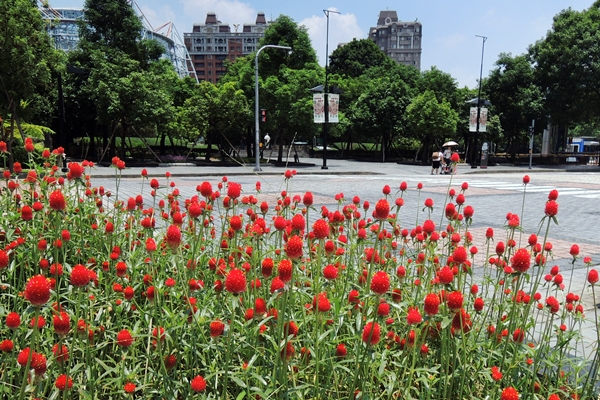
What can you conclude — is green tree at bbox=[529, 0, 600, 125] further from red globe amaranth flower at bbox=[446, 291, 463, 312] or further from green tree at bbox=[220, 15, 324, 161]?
red globe amaranth flower at bbox=[446, 291, 463, 312]

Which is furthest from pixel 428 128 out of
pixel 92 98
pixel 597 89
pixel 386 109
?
pixel 92 98

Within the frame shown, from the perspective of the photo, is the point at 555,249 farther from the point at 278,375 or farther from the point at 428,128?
the point at 428,128

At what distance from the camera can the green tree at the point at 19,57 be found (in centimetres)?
1569

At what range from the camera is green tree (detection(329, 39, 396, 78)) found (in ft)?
177

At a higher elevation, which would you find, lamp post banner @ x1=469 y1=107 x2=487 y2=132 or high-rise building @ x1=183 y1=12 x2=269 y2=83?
high-rise building @ x1=183 y1=12 x2=269 y2=83

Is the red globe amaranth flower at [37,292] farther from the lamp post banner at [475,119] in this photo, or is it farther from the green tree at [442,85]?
the green tree at [442,85]

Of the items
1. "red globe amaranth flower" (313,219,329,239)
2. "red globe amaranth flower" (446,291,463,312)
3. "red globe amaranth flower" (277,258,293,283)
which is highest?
"red globe amaranth flower" (313,219,329,239)

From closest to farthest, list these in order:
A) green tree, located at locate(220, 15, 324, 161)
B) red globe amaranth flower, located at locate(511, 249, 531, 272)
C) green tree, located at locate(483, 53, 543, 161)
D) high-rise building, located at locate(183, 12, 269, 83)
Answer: red globe amaranth flower, located at locate(511, 249, 531, 272) < green tree, located at locate(220, 15, 324, 161) < green tree, located at locate(483, 53, 543, 161) < high-rise building, located at locate(183, 12, 269, 83)

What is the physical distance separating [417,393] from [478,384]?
0.45 m

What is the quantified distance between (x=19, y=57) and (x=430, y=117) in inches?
1035

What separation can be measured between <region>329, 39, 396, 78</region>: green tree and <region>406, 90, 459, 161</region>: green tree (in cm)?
1829

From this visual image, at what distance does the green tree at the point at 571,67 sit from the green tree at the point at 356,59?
65.7 feet

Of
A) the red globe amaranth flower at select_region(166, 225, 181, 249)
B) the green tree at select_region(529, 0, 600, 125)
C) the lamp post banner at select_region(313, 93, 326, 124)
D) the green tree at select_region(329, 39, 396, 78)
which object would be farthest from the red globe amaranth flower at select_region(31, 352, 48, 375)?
the green tree at select_region(329, 39, 396, 78)

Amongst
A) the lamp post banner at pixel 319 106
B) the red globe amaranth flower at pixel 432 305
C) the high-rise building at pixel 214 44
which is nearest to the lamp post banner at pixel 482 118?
the lamp post banner at pixel 319 106
